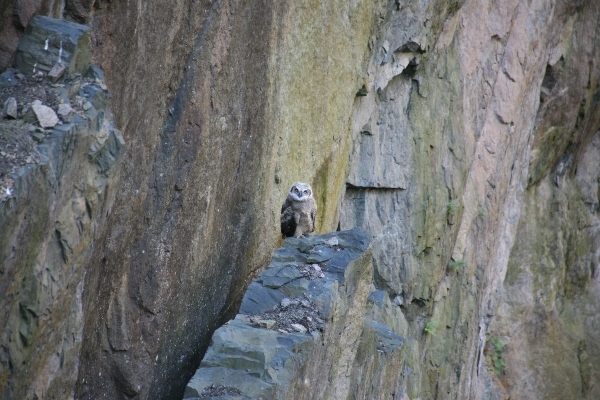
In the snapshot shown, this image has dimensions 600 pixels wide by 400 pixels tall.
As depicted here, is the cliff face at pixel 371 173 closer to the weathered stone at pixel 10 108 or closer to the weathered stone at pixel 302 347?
the weathered stone at pixel 10 108

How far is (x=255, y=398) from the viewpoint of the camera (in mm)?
4516

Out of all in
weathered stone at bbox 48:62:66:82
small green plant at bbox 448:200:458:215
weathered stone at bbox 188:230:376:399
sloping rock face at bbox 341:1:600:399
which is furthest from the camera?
small green plant at bbox 448:200:458:215

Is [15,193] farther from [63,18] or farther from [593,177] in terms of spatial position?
[593,177]

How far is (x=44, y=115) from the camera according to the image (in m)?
3.77

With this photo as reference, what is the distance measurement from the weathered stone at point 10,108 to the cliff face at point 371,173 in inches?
13.4

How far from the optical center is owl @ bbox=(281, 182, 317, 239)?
6891 millimetres

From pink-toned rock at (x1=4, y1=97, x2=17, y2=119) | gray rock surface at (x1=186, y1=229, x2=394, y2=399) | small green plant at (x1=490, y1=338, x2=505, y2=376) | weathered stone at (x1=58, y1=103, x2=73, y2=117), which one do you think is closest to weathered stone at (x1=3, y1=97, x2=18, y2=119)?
pink-toned rock at (x1=4, y1=97, x2=17, y2=119)

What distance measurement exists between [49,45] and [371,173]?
756 centimetres

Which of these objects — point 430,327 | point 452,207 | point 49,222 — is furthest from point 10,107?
point 430,327

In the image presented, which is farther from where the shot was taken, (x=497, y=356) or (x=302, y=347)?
(x=497, y=356)

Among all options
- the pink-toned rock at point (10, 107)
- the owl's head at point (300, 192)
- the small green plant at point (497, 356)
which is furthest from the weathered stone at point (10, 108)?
the small green plant at point (497, 356)

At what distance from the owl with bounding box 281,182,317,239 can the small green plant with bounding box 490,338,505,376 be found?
9360 mm

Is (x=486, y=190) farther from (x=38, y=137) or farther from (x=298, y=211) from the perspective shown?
(x=38, y=137)

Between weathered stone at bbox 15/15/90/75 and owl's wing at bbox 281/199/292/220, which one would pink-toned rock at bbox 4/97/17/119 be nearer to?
weathered stone at bbox 15/15/90/75
